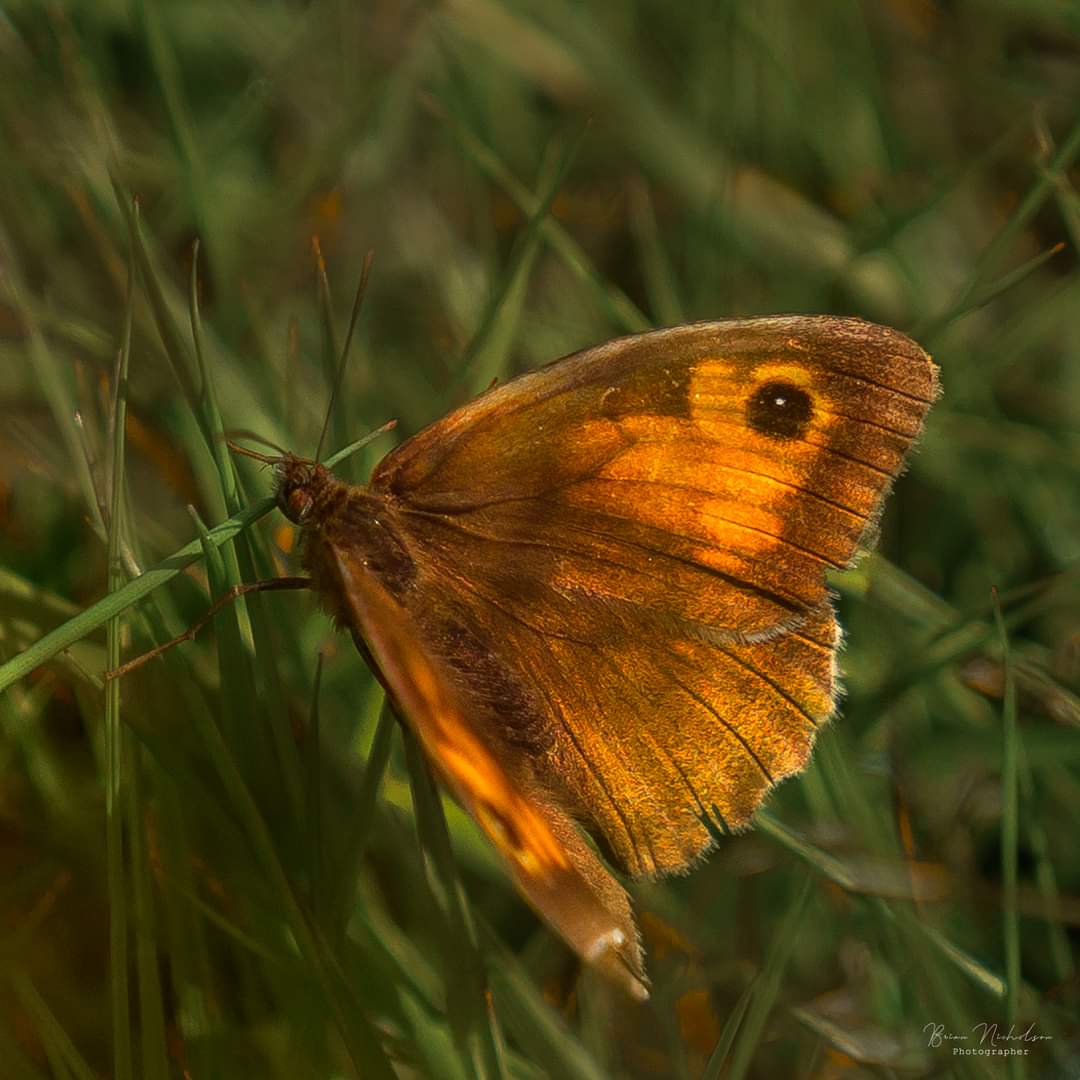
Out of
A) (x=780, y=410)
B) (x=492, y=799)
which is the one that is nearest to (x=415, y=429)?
(x=780, y=410)

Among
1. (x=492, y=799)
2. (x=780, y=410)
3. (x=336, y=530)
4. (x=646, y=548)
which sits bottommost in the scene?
(x=492, y=799)

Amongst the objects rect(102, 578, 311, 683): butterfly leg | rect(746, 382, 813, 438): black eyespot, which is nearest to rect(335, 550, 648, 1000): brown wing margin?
rect(102, 578, 311, 683): butterfly leg

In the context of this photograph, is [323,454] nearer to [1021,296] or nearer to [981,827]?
[981,827]

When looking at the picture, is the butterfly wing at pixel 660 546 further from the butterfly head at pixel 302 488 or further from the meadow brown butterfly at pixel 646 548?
the butterfly head at pixel 302 488

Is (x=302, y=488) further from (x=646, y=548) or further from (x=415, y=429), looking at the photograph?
(x=415, y=429)

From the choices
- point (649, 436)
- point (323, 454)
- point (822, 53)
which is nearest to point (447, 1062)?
point (649, 436)

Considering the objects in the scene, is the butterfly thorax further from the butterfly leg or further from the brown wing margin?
the brown wing margin
